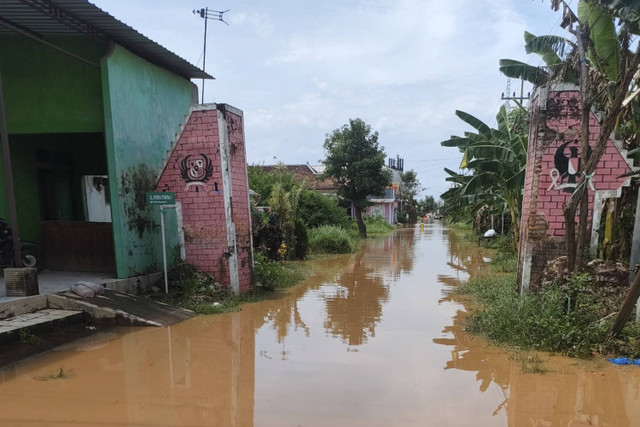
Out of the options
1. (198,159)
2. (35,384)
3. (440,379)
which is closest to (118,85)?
(198,159)

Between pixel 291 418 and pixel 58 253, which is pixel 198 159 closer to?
pixel 58 253

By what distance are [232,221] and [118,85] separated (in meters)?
3.27

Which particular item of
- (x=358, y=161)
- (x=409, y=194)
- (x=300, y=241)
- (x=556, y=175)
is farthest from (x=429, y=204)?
(x=556, y=175)

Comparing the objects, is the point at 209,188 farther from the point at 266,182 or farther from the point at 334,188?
the point at 334,188

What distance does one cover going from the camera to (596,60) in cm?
618

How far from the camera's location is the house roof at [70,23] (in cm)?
662

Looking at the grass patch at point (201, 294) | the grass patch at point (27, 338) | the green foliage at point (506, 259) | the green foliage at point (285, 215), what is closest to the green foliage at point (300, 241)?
the green foliage at point (285, 215)

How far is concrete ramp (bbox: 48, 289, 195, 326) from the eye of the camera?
6.36 meters

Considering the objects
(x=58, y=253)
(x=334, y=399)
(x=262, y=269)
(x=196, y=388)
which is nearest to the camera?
(x=334, y=399)

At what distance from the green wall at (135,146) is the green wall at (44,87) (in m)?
0.54

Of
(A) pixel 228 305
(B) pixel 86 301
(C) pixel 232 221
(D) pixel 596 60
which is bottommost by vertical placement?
(A) pixel 228 305

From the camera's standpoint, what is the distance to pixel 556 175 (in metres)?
7.04

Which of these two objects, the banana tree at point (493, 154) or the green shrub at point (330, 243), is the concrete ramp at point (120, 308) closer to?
the banana tree at point (493, 154)

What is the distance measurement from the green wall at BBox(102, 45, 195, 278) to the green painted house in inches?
0.8
